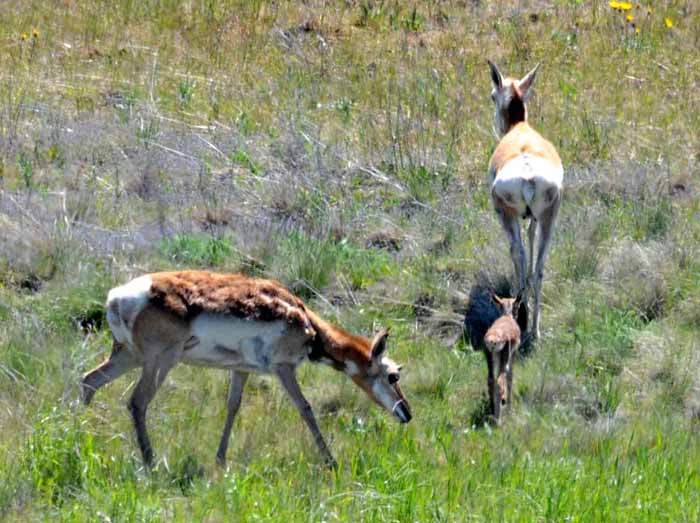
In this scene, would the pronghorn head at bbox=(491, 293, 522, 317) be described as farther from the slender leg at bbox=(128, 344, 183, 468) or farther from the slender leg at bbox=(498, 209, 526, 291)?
the slender leg at bbox=(128, 344, 183, 468)

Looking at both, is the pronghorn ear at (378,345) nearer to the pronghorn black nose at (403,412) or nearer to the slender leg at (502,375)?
the pronghorn black nose at (403,412)

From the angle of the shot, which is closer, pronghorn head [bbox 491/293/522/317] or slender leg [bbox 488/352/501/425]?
slender leg [bbox 488/352/501/425]

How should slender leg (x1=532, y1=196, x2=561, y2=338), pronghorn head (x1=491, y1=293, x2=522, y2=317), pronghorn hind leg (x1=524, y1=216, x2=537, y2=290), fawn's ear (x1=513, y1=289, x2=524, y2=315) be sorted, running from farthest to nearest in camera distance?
1. pronghorn hind leg (x1=524, y1=216, x2=537, y2=290)
2. slender leg (x1=532, y1=196, x2=561, y2=338)
3. fawn's ear (x1=513, y1=289, x2=524, y2=315)
4. pronghorn head (x1=491, y1=293, x2=522, y2=317)

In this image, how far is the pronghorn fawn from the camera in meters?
9.71

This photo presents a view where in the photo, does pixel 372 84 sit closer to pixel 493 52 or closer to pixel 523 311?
pixel 493 52

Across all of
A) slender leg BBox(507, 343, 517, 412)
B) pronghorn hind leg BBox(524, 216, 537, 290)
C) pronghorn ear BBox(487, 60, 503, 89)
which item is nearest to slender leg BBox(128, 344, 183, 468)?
slender leg BBox(507, 343, 517, 412)

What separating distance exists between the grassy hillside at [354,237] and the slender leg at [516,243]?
40 centimetres

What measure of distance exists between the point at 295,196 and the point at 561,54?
623 cm

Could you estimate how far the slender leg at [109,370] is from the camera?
9.09 m

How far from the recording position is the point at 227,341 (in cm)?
873

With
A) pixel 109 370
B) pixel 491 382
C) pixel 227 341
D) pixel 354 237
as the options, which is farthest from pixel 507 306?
pixel 109 370

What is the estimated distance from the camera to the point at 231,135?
15.3 metres

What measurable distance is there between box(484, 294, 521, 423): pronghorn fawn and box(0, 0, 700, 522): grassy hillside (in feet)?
0.58

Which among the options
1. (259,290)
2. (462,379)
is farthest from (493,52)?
(259,290)
